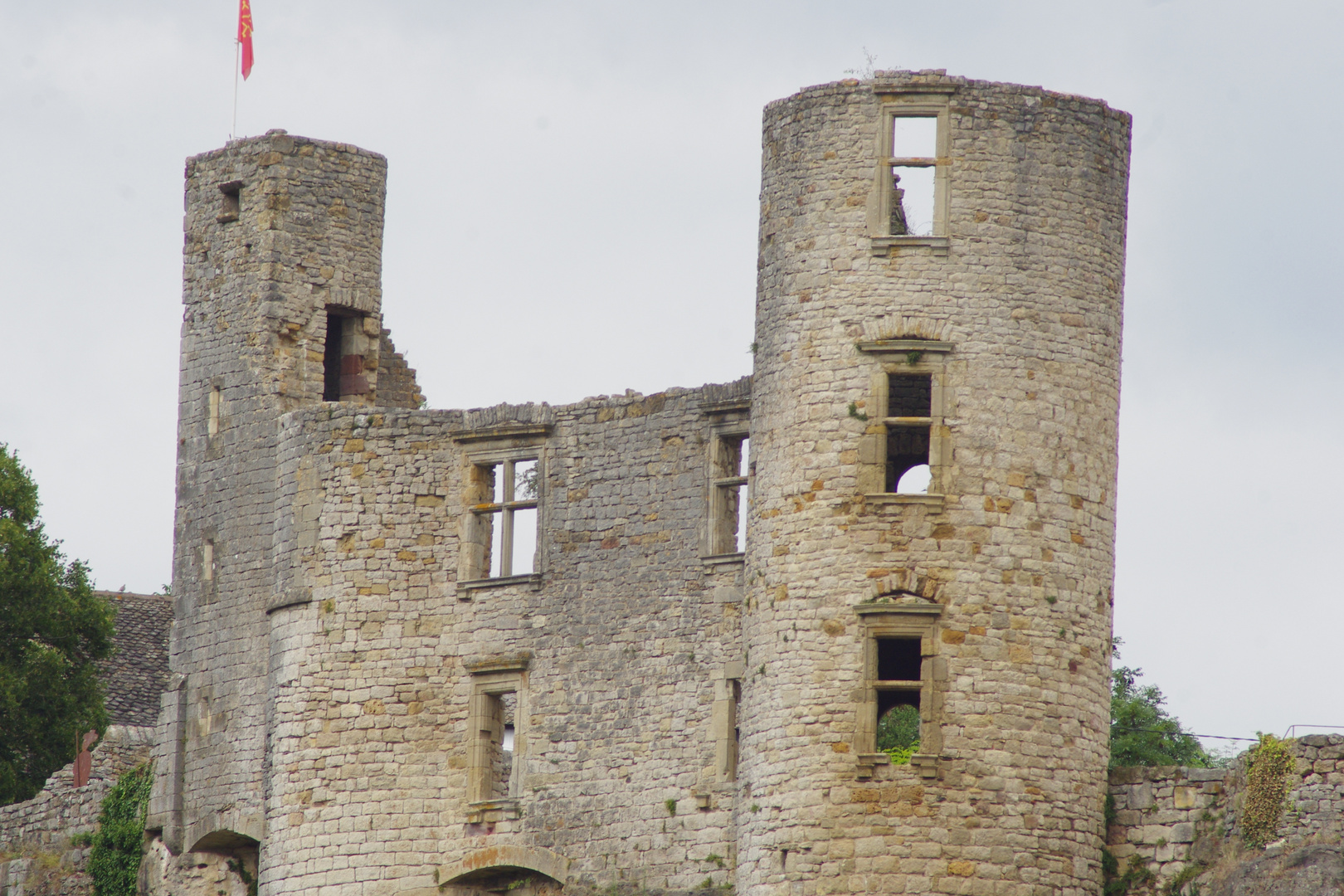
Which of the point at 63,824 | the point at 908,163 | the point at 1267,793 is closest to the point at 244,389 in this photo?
the point at 63,824

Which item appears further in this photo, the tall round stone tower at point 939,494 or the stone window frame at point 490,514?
the stone window frame at point 490,514

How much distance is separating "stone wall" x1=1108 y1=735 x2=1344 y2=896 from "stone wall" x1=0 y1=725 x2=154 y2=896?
15.8 m

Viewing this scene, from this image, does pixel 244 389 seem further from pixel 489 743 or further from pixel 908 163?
pixel 908 163

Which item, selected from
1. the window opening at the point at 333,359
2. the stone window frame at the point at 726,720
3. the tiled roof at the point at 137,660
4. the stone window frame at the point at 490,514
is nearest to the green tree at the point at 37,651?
the tiled roof at the point at 137,660

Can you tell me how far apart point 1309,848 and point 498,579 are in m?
10.9

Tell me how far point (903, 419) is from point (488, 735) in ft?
24.9

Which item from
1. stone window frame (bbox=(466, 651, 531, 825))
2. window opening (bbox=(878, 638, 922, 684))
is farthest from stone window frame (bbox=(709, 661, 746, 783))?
stone window frame (bbox=(466, 651, 531, 825))

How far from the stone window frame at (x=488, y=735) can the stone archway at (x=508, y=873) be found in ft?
1.58

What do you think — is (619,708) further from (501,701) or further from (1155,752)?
(1155,752)

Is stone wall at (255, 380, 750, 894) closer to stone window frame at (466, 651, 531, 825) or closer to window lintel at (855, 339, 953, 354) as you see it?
stone window frame at (466, 651, 531, 825)

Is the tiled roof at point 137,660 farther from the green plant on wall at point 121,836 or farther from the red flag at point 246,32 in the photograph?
the red flag at point 246,32

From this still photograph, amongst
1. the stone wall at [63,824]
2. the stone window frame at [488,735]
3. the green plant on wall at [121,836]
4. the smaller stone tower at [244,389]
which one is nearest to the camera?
the stone window frame at [488,735]

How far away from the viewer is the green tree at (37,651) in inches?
1849

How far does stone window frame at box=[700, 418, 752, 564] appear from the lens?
34.9m
